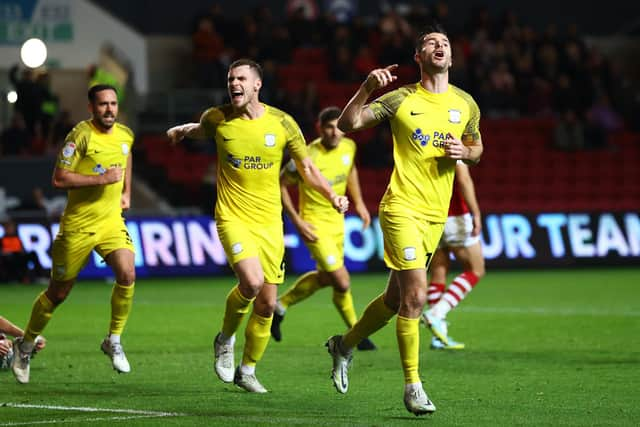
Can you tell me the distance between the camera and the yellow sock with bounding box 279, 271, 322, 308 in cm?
1263

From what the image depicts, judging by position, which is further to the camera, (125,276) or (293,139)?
(125,276)

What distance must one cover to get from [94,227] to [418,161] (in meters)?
3.03

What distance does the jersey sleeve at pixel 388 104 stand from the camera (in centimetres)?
834

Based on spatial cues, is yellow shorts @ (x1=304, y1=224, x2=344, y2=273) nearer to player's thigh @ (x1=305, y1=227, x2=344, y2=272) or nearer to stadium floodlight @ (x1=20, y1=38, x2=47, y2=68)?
A: player's thigh @ (x1=305, y1=227, x2=344, y2=272)

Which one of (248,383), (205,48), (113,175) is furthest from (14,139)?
(248,383)

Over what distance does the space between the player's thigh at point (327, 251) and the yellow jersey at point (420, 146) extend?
3.56 m

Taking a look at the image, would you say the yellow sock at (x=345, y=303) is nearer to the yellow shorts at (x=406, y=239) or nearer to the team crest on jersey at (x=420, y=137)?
the yellow shorts at (x=406, y=239)

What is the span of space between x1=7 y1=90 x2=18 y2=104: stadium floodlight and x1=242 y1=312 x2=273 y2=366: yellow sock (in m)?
15.7

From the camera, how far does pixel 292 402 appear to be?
8.69m

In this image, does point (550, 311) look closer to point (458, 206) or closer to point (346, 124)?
point (458, 206)

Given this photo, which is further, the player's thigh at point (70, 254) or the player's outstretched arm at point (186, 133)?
the player's thigh at point (70, 254)

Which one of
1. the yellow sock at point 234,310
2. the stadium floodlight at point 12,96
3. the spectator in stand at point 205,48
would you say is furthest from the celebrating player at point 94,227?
the spectator in stand at point 205,48

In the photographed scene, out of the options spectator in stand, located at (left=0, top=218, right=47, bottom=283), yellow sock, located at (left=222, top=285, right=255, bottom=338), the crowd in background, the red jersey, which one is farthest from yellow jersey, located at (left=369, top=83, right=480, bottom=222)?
the crowd in background

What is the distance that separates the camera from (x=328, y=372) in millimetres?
10367
